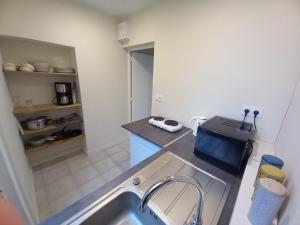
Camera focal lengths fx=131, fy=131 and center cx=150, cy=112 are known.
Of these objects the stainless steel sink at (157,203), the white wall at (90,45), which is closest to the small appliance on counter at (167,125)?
the stainless steel sink at (157,203)

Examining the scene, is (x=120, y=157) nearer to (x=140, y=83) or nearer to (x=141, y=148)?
(x=141, y=148)

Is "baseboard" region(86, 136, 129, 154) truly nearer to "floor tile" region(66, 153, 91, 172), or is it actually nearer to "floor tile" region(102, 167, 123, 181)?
"floor tile" region(66, 153, 91, 172)

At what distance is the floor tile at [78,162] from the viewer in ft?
7.01

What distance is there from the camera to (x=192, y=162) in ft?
3.21

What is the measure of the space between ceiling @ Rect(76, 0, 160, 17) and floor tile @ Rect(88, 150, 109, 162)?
2423 mm

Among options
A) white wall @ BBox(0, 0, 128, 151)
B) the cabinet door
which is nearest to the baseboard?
white wall @ BBox(0, 0, 128, 151)

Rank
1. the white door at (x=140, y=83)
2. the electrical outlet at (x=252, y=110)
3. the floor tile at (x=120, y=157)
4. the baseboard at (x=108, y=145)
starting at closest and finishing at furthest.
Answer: the electrical outlet at (x=252, y=110)
the floor tile at (x=120, y=157)
the baseboard at (x=108, y=145)
the white door at (x=140, y=83)

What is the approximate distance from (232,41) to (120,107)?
215 centimetres

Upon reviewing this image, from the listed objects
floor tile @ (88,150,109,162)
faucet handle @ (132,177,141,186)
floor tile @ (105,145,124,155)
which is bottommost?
floor tile @ (88,150,109,162)

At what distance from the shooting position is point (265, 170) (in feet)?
1.87

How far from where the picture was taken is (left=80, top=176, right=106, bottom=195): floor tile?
173 cm

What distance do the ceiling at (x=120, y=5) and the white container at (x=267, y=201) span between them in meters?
2.13

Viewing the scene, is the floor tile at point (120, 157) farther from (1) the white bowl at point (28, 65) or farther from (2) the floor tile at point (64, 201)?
(1) the white bowl at point (28, 65)

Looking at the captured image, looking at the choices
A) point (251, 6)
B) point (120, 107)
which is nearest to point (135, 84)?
point (120, 107)
